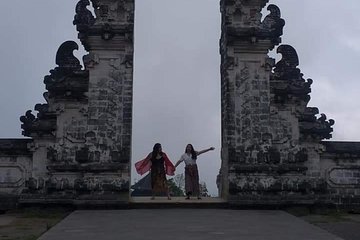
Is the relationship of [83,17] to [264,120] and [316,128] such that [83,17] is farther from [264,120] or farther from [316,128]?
[316,128]

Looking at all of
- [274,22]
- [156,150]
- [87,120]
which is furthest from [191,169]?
[274,22]

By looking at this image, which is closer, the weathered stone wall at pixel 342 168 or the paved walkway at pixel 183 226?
the paved walkway at pixel 183 226

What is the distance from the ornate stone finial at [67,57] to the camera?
13.2 metres

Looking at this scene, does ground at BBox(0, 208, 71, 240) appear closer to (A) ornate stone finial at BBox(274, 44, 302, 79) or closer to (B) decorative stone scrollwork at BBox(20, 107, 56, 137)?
(B) decorative stone scrollwork at BBox(20, 107, 56, 137)

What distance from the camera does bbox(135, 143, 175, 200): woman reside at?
1341 centimetres

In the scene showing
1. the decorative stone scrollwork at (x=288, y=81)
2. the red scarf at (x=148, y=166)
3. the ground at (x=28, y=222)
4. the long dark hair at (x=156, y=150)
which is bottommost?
the ground at (x=28, y=222)

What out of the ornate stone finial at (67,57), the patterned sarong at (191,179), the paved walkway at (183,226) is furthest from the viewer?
the patterned sarong at (191,179)

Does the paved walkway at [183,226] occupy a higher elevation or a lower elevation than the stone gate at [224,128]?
lower

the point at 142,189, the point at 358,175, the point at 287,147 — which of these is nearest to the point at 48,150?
the point at 287,147

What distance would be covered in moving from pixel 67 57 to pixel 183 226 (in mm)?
6291

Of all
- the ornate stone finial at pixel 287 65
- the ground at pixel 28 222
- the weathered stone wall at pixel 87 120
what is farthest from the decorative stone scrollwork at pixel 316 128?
the ground at pixel 28 222

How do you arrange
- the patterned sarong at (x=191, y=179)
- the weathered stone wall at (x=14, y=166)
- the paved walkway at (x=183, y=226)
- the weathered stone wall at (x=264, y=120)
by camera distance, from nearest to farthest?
the paved walkway at (x=183, y=226), the weathered stone wall at (x=14, y=166), the weathered stone wall at (x=264, y=120), the patterned sarong at (x=191, y=179)

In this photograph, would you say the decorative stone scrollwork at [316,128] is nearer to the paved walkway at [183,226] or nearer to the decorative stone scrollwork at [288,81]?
the decorative stone scrollwork at [288,81]

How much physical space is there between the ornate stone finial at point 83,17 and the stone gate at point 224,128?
26 mm
